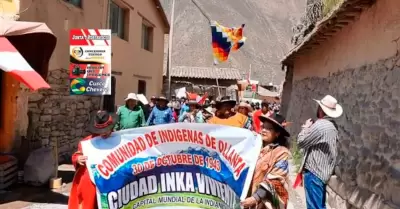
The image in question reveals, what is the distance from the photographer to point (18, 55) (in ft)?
21.8

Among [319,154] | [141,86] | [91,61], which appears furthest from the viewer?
[141,86]

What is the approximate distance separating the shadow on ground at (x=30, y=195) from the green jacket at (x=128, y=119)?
1375 millimetres

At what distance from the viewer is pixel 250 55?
3150 inches

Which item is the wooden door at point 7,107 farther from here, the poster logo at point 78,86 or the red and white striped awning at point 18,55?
the red and white striped awning at point 18,55

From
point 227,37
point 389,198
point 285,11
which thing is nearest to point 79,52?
point 389,198

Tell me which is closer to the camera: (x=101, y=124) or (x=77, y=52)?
(x=101, y=124)

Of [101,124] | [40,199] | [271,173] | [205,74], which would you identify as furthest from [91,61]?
[205,74]

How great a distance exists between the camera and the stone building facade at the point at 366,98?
18.9 feet

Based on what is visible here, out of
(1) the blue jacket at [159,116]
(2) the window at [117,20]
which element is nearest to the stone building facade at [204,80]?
(2) the window at [117,20]

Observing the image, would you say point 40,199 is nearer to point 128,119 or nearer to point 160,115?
point 128,119

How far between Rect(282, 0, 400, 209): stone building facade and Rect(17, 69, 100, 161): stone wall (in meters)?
5.50

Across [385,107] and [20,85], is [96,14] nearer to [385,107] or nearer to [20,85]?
[20,85]

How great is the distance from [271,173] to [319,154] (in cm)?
195

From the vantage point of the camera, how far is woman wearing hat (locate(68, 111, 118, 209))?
13.9 feet
